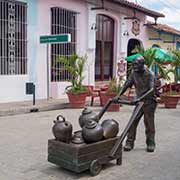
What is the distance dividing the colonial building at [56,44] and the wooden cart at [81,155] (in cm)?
720

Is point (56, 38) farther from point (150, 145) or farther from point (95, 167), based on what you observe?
point (95, 167)

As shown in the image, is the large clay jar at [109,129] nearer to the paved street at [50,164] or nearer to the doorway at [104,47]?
the paved street at [50,164]

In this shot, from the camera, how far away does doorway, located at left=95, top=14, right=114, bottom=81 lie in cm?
1717

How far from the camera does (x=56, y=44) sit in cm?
1385

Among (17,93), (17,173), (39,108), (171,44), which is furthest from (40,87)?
(171,44)

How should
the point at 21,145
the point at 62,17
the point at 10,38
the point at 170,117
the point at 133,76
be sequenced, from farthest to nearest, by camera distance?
the point at 62,17 → the point at 10,38 → the point at 170,117 → the point at 21,145 → the point at 133,76

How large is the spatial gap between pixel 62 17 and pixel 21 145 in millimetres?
8530


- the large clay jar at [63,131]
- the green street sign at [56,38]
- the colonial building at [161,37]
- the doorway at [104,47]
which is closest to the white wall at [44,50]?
the green street sign at [56,38]

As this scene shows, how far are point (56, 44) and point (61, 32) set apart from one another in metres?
0.57

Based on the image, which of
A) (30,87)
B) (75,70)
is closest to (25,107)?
(30,87)

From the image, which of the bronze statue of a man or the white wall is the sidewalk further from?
the bronze statue of a man

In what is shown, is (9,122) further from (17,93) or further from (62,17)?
(62,17)

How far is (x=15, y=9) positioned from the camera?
11992mm

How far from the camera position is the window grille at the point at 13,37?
11617 mm
